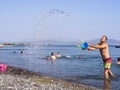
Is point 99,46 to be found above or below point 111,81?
above

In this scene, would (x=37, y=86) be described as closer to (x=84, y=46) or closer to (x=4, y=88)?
(x=4, y=88)

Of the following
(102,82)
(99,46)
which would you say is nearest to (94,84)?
(102,82)

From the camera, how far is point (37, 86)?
12.9 metres

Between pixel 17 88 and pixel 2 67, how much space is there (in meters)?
8.14

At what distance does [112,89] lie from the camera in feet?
53.0

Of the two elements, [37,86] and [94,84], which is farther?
[94,84]

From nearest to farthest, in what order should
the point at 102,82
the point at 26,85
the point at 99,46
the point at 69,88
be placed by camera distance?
the point at 26,85 → the point at 69,88 → the point at 99,46 → the point at 102,82

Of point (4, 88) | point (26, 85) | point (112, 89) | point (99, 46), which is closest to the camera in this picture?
→ point (4, 88)

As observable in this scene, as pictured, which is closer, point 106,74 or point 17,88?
point 17,88

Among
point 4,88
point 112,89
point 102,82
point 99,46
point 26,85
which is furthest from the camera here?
point 102,82

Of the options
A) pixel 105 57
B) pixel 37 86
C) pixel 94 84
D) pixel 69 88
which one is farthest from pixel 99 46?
pixel 37 86

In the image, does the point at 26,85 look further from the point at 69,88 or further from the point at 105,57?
the point at 105,57

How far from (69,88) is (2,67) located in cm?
719

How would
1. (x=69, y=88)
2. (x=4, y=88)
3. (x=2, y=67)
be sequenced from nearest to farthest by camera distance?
(x=4, y=88) → (x=69, y=88) → (x=2, y=67)
